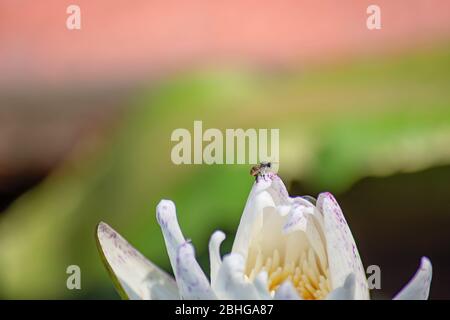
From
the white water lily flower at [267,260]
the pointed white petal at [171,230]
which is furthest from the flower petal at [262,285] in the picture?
the pointed white petal at [171,230]

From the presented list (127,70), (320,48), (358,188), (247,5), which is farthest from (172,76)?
(358,188)

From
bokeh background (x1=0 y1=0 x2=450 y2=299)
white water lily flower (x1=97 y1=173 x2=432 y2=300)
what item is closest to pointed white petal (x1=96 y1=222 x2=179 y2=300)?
white water lily flower (x1=97 y1=173 x2=432 y2=300)

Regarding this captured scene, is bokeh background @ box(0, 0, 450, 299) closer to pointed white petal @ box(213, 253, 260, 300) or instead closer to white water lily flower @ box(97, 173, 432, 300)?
white water lily flower @ box(97, 173, 432, 300)

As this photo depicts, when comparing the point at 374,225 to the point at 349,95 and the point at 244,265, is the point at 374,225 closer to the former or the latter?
the point at 349,95

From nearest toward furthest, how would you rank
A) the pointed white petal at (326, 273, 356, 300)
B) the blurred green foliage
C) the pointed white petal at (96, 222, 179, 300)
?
the pointed white petal at (326, 273, 356, 300) → the pointed white petal at (96, 222, 179, 300) → the blurred green foliage

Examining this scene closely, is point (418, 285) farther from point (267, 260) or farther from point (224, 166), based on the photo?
point (224, 166)

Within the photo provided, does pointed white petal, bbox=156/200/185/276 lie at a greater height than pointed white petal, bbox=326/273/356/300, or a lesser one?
greater
